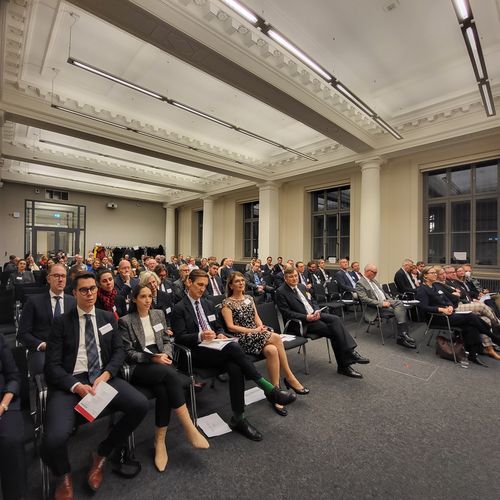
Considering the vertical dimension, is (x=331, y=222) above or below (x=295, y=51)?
below

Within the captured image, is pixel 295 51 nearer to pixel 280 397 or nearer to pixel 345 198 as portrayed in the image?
pixel 280 397

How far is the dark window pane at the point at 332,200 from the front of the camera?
938 cm

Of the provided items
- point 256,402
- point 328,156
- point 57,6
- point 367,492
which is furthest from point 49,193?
point 367,492

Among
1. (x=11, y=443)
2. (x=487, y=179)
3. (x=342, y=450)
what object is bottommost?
(x=342, y=450)

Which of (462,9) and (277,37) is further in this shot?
(277,37)

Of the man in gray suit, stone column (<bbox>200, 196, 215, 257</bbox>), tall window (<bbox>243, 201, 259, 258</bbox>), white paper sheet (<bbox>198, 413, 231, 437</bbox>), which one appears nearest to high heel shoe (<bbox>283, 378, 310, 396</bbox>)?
→ white paper sheet (<bbox>198, 413, 231, 437</bbox>)

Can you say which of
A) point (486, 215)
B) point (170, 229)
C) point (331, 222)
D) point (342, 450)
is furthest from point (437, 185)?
point (170, 229)

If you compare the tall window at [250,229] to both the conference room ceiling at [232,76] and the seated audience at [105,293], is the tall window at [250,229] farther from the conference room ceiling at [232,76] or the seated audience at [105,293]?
the seated audience at [105,293]

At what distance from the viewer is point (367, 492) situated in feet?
5.51

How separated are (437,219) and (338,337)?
5.83 meters

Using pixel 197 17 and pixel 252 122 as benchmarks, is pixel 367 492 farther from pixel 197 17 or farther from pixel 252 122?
pixel 252 122

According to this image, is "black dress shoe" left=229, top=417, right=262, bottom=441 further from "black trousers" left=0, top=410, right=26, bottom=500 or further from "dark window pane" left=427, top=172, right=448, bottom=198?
"dark window pane" left=427, top=172, right=448, bottom=198

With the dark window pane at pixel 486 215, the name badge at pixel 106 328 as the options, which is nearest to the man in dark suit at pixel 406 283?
the dark window pane at pixel 486 215

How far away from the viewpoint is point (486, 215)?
663 cm
